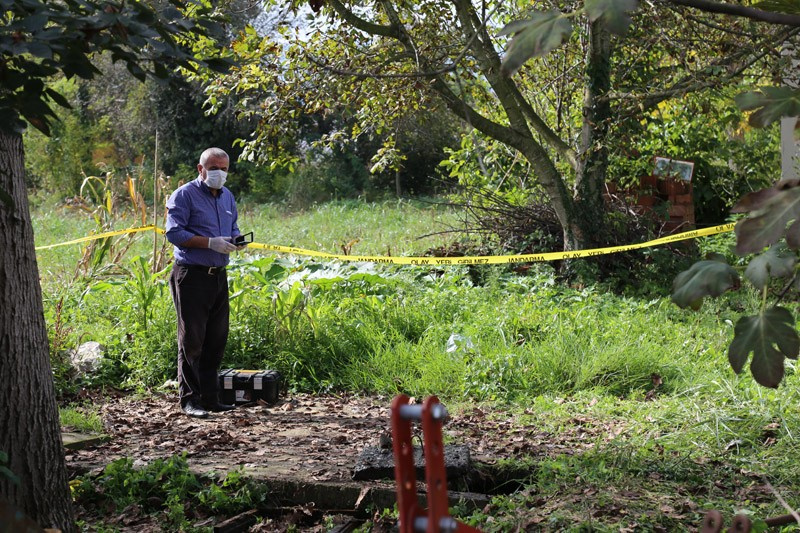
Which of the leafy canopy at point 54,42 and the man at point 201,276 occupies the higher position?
the leafy canopy at point 54,42

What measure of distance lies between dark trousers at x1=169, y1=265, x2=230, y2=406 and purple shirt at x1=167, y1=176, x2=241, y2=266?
89mm

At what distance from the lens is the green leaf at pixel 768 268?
186 cm

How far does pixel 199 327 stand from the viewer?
6.68 m

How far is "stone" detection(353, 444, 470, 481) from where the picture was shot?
4.62 meters

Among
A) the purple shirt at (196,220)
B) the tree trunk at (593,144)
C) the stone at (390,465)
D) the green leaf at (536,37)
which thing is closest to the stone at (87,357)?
the purple shirt at (196,220)

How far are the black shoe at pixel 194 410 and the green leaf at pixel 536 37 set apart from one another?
5377 millimetres

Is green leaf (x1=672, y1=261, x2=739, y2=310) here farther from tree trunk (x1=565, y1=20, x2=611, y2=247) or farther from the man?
tree trunk (x1=565, y1=20, x2=611, y2=247)

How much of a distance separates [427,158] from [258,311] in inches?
570

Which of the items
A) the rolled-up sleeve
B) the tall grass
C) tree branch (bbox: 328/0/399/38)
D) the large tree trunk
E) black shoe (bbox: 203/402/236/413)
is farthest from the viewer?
tree branch (bbox: 328/0/399/38)

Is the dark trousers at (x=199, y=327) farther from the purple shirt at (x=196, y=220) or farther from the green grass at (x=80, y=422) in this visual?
the green grass at (x=80, y=422)

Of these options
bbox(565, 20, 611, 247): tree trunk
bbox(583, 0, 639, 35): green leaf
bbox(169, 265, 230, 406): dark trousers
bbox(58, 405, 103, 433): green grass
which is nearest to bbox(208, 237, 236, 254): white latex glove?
bbox(169, 265, 230, 406): dark trousers

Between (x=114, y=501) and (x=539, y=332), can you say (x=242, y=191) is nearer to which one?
(x=539, y=332)

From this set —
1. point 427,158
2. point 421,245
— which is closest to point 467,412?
point 421,245

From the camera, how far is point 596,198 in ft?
31.4
